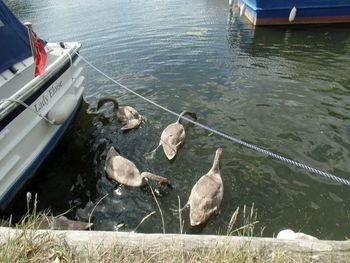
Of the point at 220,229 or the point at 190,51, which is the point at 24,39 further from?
the point at 190,51

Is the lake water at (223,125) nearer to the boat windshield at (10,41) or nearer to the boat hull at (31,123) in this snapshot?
the boat hull at (31,123)

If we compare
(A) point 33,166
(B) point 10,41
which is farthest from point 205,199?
(B) point 10,41

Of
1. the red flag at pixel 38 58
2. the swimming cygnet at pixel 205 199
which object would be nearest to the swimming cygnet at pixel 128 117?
the red flag at pixel 38 58

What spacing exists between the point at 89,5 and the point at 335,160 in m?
20.2

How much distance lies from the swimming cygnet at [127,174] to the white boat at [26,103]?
1.34 m

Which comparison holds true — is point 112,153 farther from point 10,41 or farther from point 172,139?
point 10,41

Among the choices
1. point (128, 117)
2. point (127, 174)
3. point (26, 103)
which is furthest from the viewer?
point (128, 117)

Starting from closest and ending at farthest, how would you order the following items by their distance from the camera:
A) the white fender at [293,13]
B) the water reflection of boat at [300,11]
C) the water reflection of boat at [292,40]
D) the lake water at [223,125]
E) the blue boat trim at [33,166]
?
the blue boat trim at [33,166] < the lake water at [223,125] < the water reflection of boat at [292,40] < the water reflection of boat at [300,11] < the white fender at [293,13]

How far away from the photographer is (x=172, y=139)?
23.2ft

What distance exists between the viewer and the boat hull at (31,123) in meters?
5.43

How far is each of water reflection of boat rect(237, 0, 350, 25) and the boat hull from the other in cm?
1026

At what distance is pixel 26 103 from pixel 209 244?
4.23 metres

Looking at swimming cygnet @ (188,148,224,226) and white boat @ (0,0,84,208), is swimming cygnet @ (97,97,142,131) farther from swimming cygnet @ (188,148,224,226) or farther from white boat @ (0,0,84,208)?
swimming cygnet @ (188,148,224,226)

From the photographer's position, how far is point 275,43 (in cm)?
1377
